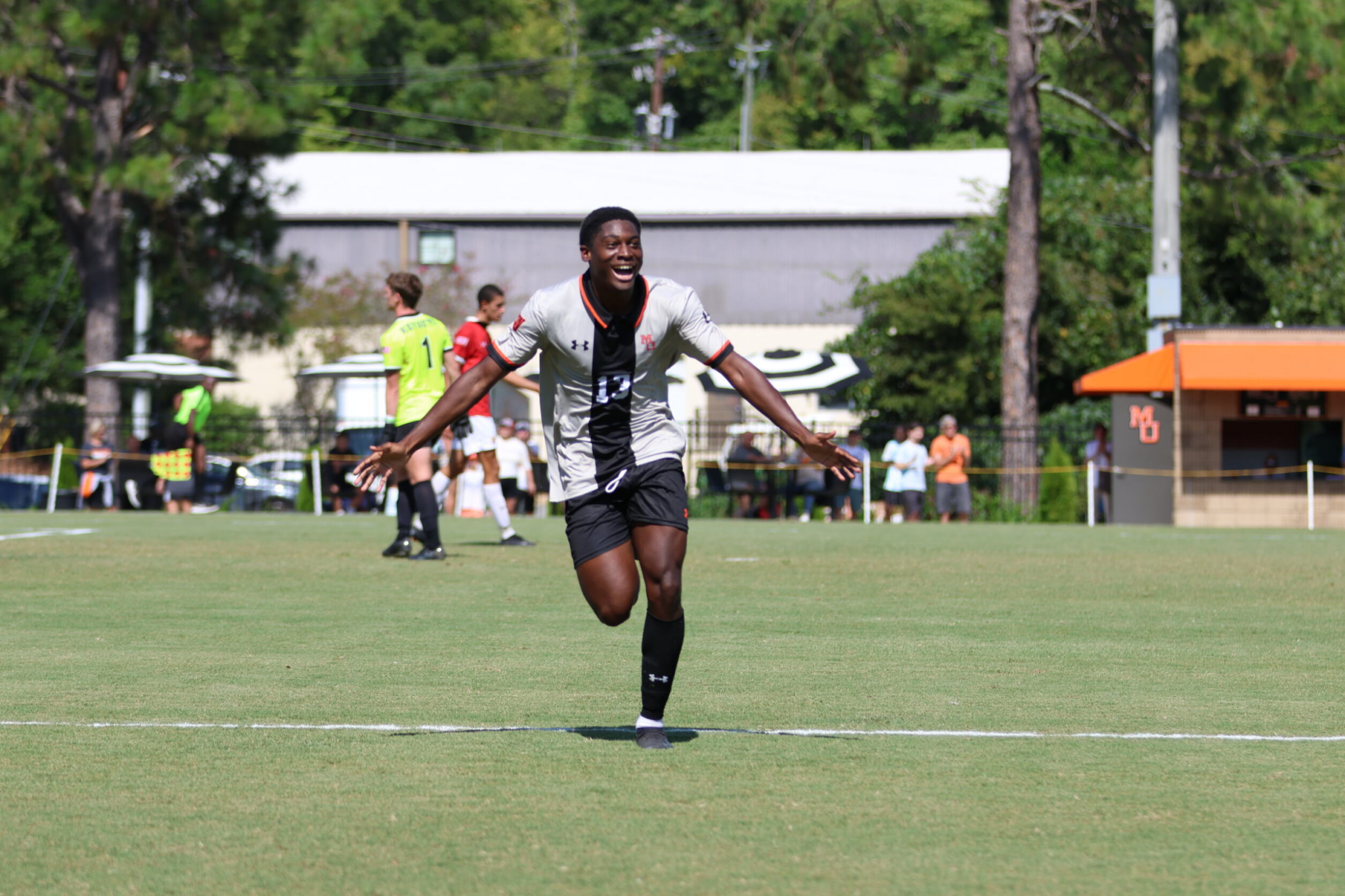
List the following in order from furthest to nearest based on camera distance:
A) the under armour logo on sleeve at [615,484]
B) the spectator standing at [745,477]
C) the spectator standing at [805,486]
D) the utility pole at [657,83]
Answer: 1. the utility pole at [657,83]
2. the spectator standing at [745,477]
3. the spectator standing at [805,486]
4. the under armour logo on sleeve at [615,484]

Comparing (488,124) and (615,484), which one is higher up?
(488,124)

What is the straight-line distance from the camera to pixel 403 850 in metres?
4.53

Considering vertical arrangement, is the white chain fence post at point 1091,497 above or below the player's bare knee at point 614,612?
above

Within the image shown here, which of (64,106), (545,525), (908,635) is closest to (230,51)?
(64,106)

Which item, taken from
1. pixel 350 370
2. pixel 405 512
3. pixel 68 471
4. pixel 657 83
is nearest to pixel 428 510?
pixel 405 512

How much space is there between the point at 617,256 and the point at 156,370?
90.3 ft

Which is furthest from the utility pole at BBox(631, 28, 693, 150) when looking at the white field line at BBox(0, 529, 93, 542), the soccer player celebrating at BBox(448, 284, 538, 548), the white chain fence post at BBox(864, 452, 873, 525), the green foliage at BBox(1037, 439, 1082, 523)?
the soccer player celebrating at BBox(448, 284, 538, 548)

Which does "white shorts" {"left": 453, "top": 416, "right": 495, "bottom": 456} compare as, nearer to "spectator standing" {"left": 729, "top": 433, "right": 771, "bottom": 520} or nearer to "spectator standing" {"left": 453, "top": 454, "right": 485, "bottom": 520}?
"spectator standing" {"left": 453, "top": 454, "right": 485, "bottom": 520}

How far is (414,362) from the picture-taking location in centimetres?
Answer: 1378

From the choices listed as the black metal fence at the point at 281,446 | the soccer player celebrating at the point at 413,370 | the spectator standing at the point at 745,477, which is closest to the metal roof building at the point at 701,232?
the black metal fence at the point at 281,446

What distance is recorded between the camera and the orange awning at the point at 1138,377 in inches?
1111

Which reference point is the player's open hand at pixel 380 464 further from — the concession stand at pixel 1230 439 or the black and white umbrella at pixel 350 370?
the black and white umbrella at pixel 350 370

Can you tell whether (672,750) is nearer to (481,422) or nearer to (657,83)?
(481,422)

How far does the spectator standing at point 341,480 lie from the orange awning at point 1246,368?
1246 cm
